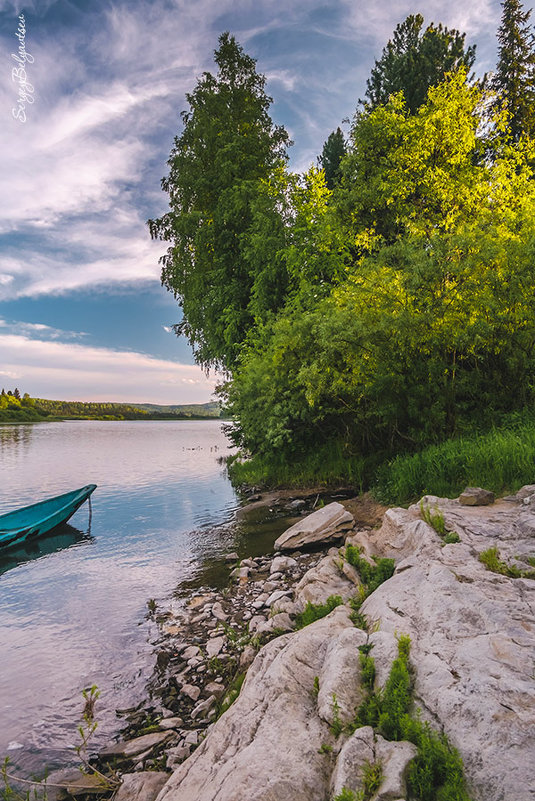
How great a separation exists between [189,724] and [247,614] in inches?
91.8

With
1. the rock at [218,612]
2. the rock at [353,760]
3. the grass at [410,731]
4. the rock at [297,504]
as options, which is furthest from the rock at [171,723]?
the rock at [297,504]

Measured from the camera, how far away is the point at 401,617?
408 cm

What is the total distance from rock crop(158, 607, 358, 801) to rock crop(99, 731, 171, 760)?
47.0 inches

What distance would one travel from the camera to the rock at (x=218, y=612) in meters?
7.20

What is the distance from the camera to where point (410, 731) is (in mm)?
2807

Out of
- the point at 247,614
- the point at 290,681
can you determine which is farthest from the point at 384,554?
the point at 290,681

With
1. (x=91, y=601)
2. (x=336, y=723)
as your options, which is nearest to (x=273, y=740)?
(x=336, y=723)

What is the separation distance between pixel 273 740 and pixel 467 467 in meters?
7.64

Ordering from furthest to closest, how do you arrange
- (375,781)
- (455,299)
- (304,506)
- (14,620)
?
(304,506)
(455,299)
(14,620)
(375,781)

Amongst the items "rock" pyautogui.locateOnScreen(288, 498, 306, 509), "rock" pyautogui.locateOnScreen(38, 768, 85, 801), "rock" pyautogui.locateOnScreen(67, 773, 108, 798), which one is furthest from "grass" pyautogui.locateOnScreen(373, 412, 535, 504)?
"rock" pyautogui.locateOnScreen(38, 768, 85, 801)

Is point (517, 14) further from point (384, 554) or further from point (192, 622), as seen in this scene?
point (192, 622)

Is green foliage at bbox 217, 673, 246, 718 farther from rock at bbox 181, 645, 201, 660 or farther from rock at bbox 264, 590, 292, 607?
rock at bbox 264, 590, 292, 607

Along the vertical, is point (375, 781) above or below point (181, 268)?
below

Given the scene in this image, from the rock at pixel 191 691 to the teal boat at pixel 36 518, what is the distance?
1065 centimetres
